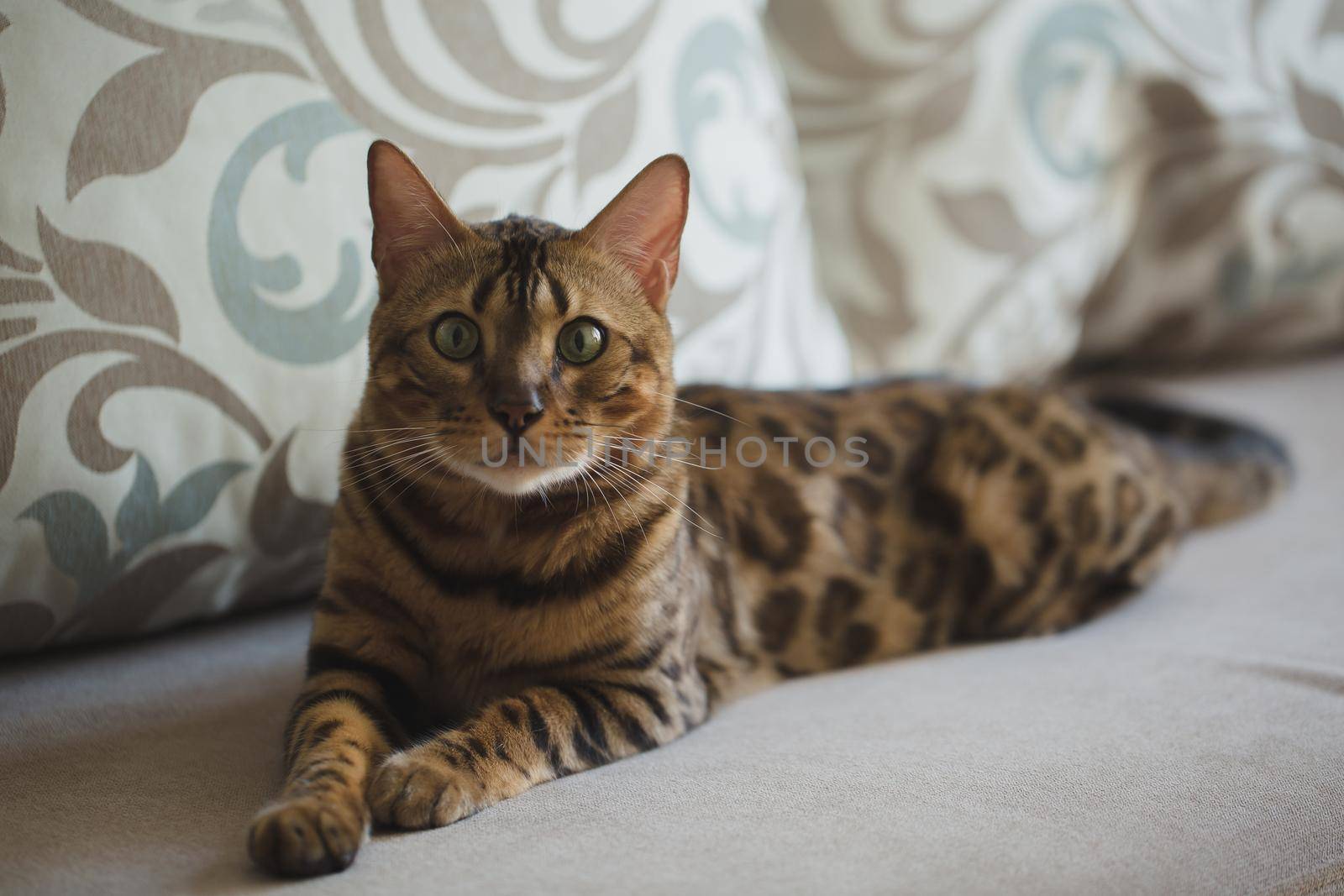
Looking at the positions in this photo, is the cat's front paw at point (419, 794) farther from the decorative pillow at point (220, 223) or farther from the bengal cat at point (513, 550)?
the decorative pillow at point (220, 223)

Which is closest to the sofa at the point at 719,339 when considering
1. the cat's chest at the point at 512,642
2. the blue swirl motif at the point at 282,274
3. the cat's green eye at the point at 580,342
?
the blue swirl motif at the point at 282,274

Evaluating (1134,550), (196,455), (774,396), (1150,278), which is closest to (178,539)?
(196,455)

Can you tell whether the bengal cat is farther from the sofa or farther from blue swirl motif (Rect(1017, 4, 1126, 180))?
blue swirl motif (Rect(1017, 4, 1126, 180))

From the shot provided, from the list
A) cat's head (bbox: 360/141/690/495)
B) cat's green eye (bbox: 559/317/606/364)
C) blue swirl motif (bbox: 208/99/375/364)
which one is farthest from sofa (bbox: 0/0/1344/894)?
cat's green eye (bbox: 559/317/606/364)

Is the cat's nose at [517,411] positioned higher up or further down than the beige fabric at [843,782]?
higher up

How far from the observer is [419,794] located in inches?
34.0

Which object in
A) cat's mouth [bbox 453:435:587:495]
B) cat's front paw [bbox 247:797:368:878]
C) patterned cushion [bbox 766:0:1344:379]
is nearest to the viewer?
cat's front paw [bbox 247:797:368:878]

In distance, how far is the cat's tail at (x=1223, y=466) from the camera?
178 centimetres

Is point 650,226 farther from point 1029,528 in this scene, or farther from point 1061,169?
point 1061,169

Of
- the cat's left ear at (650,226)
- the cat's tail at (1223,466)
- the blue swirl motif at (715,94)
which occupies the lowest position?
the cat's tail at (1223,466)

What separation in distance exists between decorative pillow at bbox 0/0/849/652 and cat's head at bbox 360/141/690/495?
0.68 ft

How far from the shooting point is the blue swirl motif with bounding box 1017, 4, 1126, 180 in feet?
5.94

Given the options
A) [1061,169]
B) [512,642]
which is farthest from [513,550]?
[1061,169]

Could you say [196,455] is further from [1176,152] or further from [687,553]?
[1176,152]
